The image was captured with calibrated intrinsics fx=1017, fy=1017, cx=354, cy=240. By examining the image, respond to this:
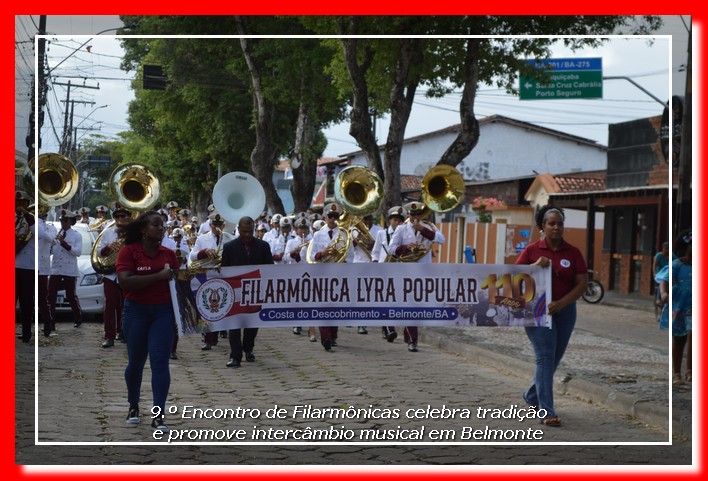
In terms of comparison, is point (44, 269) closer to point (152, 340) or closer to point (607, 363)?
point (152, 340)

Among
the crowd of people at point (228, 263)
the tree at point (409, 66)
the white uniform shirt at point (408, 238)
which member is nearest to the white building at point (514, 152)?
the tree at point (409, 66)

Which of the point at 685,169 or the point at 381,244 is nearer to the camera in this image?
the point at 685,169

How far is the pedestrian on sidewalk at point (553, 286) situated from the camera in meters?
8.33

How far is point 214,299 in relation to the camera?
8281 mm

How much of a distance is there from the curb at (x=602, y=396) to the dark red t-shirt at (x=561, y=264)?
1.37m

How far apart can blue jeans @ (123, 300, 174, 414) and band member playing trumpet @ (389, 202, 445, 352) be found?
5.62 metres

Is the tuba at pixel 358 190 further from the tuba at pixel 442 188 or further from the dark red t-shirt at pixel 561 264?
the dark red t-shirt at pixel 561 264

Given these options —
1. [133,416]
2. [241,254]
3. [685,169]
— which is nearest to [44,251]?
[241,254]

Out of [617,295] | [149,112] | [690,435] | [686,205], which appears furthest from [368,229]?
[617,295]

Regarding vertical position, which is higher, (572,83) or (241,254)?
(572,83)

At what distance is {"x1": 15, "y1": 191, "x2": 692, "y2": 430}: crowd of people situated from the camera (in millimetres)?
Answer: 8086

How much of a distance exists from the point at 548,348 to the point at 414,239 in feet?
17.4

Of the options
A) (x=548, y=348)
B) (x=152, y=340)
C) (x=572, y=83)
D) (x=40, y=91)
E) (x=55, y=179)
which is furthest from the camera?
(x=572, y=83)

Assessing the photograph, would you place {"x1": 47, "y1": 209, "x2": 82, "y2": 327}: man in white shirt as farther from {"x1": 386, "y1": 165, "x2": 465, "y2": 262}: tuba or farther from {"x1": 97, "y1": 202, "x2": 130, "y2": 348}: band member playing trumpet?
{"x1": 386, "y1": 165, "x2": 465, "y2": 262}: tuba
